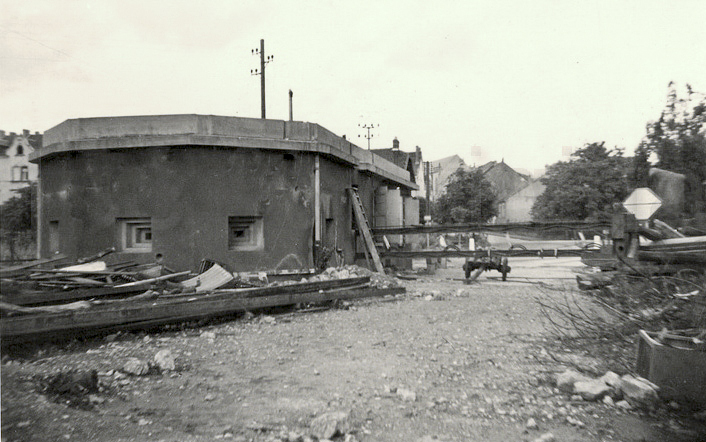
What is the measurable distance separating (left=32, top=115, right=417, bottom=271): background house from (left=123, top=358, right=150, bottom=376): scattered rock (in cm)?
554

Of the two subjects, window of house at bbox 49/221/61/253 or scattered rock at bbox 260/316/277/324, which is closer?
scattered rock at bbox 260/316/277/324

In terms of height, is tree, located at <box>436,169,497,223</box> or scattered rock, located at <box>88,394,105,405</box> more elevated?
tree, located at <box>436,169,497,223</box>

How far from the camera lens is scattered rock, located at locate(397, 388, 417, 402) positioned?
3.89 metres

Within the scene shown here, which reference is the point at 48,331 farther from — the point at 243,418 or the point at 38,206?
the point at 38,206

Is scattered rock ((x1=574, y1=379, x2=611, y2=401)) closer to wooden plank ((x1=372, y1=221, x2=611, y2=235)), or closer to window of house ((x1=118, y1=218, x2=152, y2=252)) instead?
window of house ((x1=118, y1=218, x2=152, y2=252))

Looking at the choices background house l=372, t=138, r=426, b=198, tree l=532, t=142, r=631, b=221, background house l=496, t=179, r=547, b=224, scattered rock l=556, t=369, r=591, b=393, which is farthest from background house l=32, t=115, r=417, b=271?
background house l=496, t=179, r=547, b=224

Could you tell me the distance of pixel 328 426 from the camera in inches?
127

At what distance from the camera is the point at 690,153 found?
994 cm

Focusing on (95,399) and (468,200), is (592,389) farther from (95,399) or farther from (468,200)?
(468,200)

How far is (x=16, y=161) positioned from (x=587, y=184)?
115 ft

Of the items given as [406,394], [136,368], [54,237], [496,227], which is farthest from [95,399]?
[496,227]

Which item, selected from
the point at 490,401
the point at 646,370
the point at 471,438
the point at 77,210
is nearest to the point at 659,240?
the point at 646,370

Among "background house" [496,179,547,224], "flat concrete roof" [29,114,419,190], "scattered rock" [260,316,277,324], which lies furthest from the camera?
"background house" [496,179,547,224]

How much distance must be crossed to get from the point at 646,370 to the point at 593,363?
91 cm
